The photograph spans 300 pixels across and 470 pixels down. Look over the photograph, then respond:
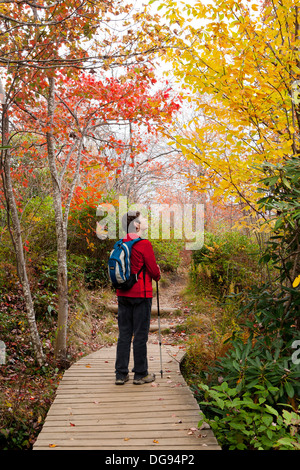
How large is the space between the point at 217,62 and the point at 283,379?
10.2 ft

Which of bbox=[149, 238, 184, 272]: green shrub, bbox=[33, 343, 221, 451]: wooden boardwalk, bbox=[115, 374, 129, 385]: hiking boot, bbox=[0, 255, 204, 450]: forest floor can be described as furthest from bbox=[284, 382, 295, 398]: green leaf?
bbox=[149, 238, 184, 272]: green shrub

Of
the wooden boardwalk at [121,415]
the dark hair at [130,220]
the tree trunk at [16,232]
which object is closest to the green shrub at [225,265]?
the wooden boardwalk at [121,415]

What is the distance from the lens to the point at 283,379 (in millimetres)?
3207

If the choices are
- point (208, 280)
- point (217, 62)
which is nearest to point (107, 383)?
point (217, 62)

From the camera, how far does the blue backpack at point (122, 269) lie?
424cm

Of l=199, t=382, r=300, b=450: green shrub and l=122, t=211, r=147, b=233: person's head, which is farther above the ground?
l=122, t=211, r=147, b=233: person's head

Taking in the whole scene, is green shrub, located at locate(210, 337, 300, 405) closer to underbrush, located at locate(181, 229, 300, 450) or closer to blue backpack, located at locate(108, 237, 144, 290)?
underbrush, located at locate(181, 229, 300, 450)

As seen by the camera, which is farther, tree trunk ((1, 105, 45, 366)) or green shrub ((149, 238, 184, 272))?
green shrub ((149, 238, 184, 272))

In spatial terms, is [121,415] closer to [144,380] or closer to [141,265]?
[144,380]

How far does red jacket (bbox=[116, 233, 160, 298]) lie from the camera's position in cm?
433

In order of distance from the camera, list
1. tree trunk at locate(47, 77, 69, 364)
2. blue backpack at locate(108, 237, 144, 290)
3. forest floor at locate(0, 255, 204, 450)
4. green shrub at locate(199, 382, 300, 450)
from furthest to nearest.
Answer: tree trunk at locate(47, 77, 69, 364) → blue backpack at locate(108, 237, 144, 290) → forest floor at locate(0, 255, 204, 450) → green shrub at locate(199, 382, 300, 450)

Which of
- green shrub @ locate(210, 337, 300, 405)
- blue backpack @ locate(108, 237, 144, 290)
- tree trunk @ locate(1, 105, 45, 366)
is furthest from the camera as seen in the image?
tree trunk @ locate(1, 105, 45, 366)

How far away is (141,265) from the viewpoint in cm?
438
